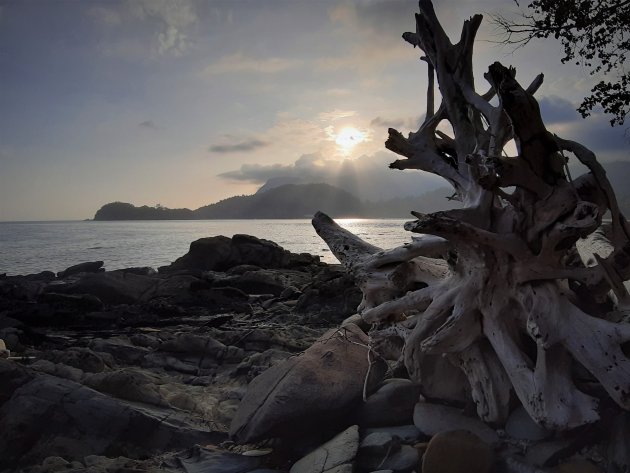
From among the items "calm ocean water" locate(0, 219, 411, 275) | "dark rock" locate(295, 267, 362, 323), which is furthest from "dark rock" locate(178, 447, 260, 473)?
"calm ocean water" locate(0, 219, 411, 275)

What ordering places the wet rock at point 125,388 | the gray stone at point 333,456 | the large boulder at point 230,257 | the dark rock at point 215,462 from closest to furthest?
the gray stone at point 333,456 < the dark rock at point 215,462 < the wet rock at point 125,388 < the large boulder at point 230,257

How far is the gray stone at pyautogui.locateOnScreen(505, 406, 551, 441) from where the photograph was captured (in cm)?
437

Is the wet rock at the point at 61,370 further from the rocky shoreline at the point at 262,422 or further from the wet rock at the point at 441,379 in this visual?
the wet rock at the point at 441,379

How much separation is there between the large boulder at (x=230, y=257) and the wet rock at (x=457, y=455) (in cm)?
2056

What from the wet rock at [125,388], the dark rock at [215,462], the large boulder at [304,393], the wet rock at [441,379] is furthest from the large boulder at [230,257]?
the dark rock at [215,462]

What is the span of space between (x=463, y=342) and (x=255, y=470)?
2414 mm

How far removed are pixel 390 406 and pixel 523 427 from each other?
1.40m

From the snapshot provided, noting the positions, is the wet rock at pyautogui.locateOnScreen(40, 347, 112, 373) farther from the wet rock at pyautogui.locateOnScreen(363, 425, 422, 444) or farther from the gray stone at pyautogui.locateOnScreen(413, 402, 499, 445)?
the gray stone at pyautogui.locateOnScreen(413, 402, 499, 445)

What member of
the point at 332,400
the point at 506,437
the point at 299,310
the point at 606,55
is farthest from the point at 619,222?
the point at 299,310

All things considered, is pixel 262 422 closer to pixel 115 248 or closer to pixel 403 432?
pixel 403 432

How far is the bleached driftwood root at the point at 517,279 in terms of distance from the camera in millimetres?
4133

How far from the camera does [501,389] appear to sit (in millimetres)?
4727

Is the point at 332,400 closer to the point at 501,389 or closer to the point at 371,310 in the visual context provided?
the point at 371,310

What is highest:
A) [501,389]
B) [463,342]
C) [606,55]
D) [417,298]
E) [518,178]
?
[606,55]
